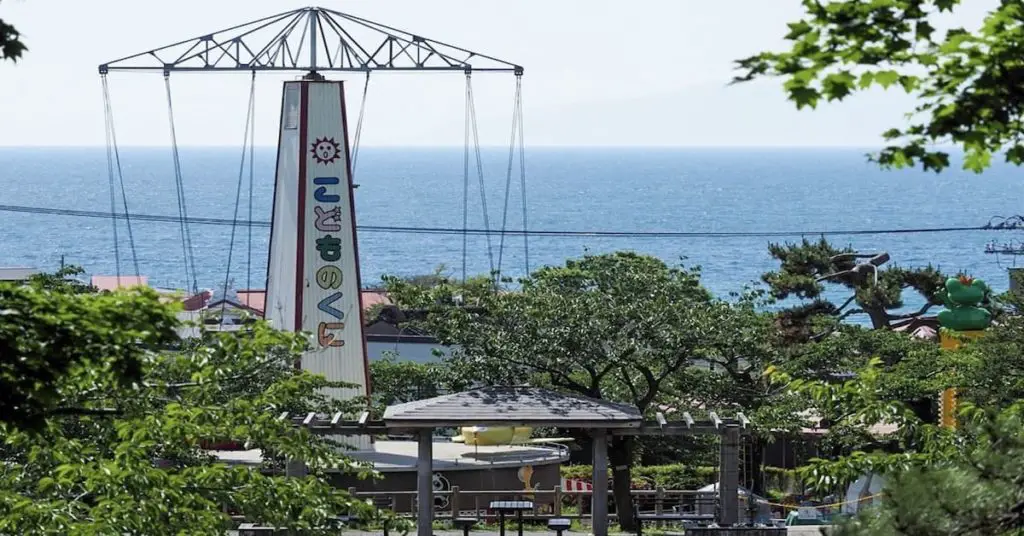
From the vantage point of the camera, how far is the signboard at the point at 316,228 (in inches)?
1224

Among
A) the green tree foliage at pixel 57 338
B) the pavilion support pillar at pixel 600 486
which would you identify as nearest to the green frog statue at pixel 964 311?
the pavilion support pillar at pixel 600 486

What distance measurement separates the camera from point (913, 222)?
7510 inches

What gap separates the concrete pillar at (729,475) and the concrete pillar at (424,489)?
4.30 meters

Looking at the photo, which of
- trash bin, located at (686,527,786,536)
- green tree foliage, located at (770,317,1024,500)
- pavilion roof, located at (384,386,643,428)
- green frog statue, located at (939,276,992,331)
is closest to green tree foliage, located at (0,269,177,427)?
green tree foliage, located at (770,317,1024,500)

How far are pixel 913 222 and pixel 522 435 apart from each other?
162626 millimetres

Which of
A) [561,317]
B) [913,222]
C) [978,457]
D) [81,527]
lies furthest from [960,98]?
[913,222]

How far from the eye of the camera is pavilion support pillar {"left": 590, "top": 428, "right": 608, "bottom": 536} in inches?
998

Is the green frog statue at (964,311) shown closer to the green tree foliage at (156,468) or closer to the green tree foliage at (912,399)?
the green tree foliage at (912,399)

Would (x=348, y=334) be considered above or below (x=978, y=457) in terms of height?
below

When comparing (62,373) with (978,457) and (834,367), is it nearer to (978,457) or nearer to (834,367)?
(978,457)

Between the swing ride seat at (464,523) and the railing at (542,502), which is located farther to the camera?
the railing at (542,502)

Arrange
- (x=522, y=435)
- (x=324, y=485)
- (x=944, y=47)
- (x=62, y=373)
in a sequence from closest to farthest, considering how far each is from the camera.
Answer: (x=944, y=47) < (x=62, y=373) < (x=324, y=485) < (x=522, y=435)

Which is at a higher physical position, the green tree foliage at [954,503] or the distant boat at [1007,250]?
the green tree foliage at [954,503]

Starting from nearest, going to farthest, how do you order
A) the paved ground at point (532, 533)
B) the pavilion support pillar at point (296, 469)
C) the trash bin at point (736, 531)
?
the trash bin at point (736, 531) < the pavilion support pillar at point (296, 469) < the paved ground at point (532, 533)
